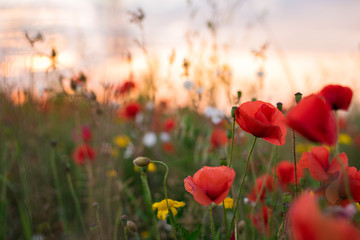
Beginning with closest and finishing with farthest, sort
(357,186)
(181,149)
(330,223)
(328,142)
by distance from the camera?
(330,223) → (328,142) → (357,186) → (181,149)

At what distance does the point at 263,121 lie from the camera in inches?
28.3

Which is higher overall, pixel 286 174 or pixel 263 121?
pixel 263 121

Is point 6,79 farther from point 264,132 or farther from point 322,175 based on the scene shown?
point 322,175

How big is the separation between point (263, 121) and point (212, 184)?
17cm

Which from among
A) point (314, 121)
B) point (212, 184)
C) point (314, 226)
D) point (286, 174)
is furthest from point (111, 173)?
point (314, 226)

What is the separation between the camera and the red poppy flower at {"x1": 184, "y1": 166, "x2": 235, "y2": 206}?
2.16 feet

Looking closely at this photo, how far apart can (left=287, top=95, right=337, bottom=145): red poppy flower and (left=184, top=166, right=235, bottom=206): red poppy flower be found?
0.72 ft

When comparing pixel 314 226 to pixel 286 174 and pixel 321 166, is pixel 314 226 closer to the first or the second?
pixel 321 166

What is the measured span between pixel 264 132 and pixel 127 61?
115cm

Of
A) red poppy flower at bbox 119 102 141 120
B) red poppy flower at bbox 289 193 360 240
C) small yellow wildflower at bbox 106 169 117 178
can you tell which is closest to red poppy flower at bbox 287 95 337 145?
red poppy flower at bbox 289 193 360 240

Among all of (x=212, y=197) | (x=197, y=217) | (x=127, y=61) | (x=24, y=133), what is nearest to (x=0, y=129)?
(x=24, y=133)

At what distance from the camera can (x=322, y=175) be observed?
734 millimetres

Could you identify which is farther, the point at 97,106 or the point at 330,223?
the point at 97,106

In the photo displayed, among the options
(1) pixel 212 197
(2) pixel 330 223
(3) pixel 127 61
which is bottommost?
(1) pixel 212 197
